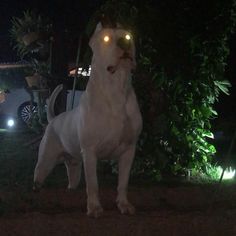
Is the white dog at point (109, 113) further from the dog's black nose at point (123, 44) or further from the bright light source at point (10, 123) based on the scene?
the bright light source at point (10, 123)

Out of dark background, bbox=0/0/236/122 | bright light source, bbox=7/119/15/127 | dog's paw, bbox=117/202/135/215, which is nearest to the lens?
dog's paw, bbox=117/202/135/215

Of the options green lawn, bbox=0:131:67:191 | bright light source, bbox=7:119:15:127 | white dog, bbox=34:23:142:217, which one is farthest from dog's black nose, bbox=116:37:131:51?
bright light source, bbox=7:119:15:127

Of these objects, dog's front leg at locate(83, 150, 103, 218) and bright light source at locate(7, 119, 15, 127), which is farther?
bright light source at locate(7, 119, 15, 127)

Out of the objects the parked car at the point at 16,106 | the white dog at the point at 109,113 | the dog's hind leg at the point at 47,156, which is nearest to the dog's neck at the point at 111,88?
the white dog at the point at 109,113

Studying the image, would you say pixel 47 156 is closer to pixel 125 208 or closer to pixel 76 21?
pixel 125 208

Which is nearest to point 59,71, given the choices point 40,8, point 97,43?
point 40,8

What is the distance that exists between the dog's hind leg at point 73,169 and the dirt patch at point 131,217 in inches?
17.1

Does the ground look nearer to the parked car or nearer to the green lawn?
the green lawn

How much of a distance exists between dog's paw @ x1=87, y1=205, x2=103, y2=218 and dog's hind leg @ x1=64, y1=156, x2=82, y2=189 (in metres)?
1.45

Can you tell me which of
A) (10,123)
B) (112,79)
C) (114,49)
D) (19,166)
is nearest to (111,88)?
(112,79)

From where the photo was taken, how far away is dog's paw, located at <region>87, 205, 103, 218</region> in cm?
571

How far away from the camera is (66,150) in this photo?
268 inches

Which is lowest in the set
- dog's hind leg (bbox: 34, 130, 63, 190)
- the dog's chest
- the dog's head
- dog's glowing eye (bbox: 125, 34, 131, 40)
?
dog's hind leg (bbox: 34, 130, 63, 190)

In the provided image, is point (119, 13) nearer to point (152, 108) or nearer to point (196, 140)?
point (152, 108)
